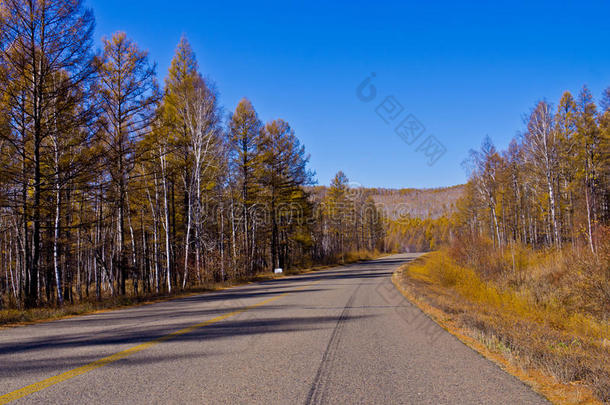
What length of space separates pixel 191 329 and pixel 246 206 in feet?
75.9

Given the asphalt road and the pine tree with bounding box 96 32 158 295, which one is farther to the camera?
the pine tree with bounding box 96 32 158 295

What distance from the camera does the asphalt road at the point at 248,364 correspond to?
3824mm

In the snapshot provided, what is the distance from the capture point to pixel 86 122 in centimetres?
1313

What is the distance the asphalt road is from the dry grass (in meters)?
0.60

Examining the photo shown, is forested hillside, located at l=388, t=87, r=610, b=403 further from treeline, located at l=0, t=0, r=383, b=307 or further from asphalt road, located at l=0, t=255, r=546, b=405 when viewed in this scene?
treeline, located at l=0, t=0, r=383, b=307

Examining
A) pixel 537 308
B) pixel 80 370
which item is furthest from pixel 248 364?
pixel 537 308

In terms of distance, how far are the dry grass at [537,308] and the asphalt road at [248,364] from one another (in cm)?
60

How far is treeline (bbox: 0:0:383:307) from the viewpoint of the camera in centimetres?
1222

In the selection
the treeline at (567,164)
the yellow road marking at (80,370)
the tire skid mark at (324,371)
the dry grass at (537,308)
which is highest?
the treeline at (567,164)

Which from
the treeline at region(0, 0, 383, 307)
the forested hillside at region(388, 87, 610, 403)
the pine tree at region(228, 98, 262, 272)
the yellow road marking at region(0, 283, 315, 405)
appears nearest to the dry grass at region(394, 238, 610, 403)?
the forested hillside at region(388, 87, 610, 403)

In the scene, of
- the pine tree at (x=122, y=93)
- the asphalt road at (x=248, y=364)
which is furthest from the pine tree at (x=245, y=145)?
the asphalt road at (x=248, y=364)

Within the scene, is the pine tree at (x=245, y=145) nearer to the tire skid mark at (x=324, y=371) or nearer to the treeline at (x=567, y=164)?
the treeline at (x=567, y=164)

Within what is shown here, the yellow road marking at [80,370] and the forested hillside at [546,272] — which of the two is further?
the forested hillside at [546,272]

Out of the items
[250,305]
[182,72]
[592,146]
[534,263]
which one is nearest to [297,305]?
[250,305]
